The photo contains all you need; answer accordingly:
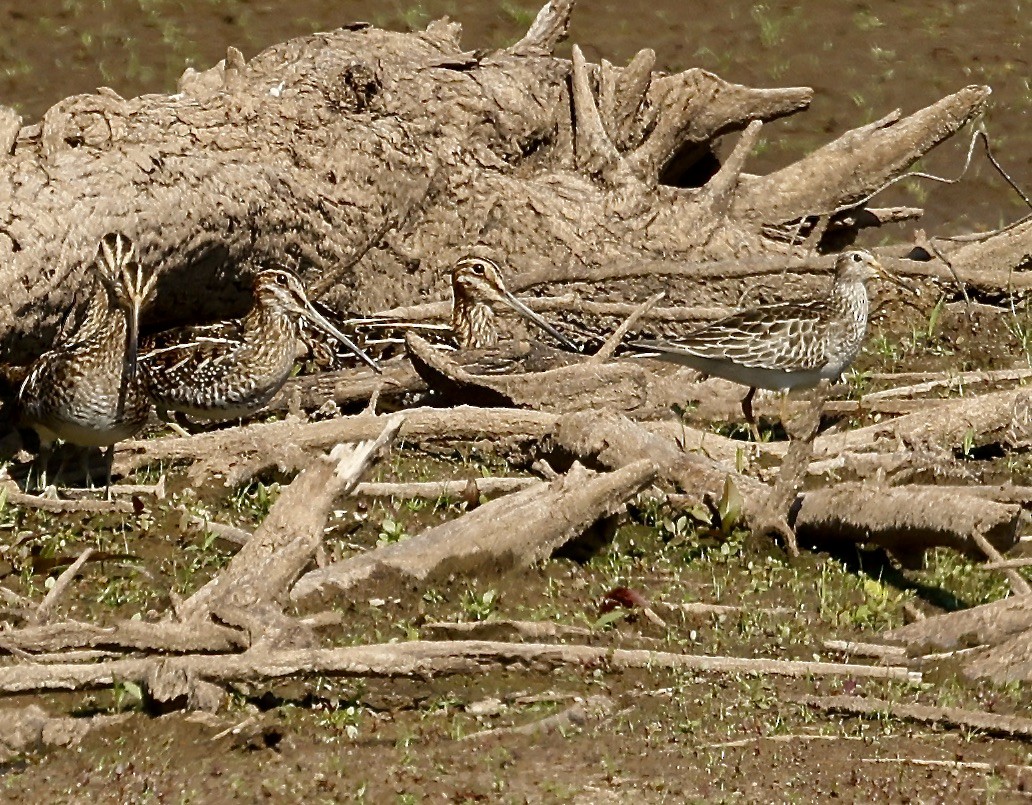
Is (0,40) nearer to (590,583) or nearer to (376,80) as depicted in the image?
(376,80)

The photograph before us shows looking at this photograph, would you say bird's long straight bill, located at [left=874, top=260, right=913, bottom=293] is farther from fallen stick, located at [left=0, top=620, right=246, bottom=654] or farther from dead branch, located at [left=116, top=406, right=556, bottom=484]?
fallen stick, located at [left=0, top=620, right=246, bottom=654]

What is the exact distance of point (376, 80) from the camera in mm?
10773

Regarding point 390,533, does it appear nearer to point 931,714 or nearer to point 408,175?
point 931,714

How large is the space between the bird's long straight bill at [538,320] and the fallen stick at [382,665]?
170 inches

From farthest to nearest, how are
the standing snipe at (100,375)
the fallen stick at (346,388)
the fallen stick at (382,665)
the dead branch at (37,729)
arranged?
1. the fallen stick at (346,388)
2. the standing snipe at (100,375)
3. the fallen stick at (382,665)
4. the dead branch at (37,729)

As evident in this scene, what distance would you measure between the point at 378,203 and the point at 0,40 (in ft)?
23.1

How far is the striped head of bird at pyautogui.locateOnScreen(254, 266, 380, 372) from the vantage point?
9.57 m

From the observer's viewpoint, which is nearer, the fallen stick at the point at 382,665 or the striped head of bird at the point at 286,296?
the fallen stick at the point at 382,665

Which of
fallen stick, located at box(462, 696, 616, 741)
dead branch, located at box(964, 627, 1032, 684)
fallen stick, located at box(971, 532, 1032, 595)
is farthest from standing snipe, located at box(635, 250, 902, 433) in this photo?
fallen stick, located at box(462, 696, 616, 741)

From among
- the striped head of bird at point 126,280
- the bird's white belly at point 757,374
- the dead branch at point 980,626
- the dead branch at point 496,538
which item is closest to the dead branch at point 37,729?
the dead branch at point 496,538

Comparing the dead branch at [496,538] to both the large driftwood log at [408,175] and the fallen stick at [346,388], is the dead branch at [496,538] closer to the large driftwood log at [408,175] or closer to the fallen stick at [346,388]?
the fallen stick at [346,388]

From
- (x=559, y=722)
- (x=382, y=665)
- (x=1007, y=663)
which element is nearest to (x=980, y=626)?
(x=1007, y=663)

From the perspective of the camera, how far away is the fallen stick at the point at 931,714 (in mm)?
6090

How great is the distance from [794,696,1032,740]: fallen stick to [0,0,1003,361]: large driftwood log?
4.07 m
